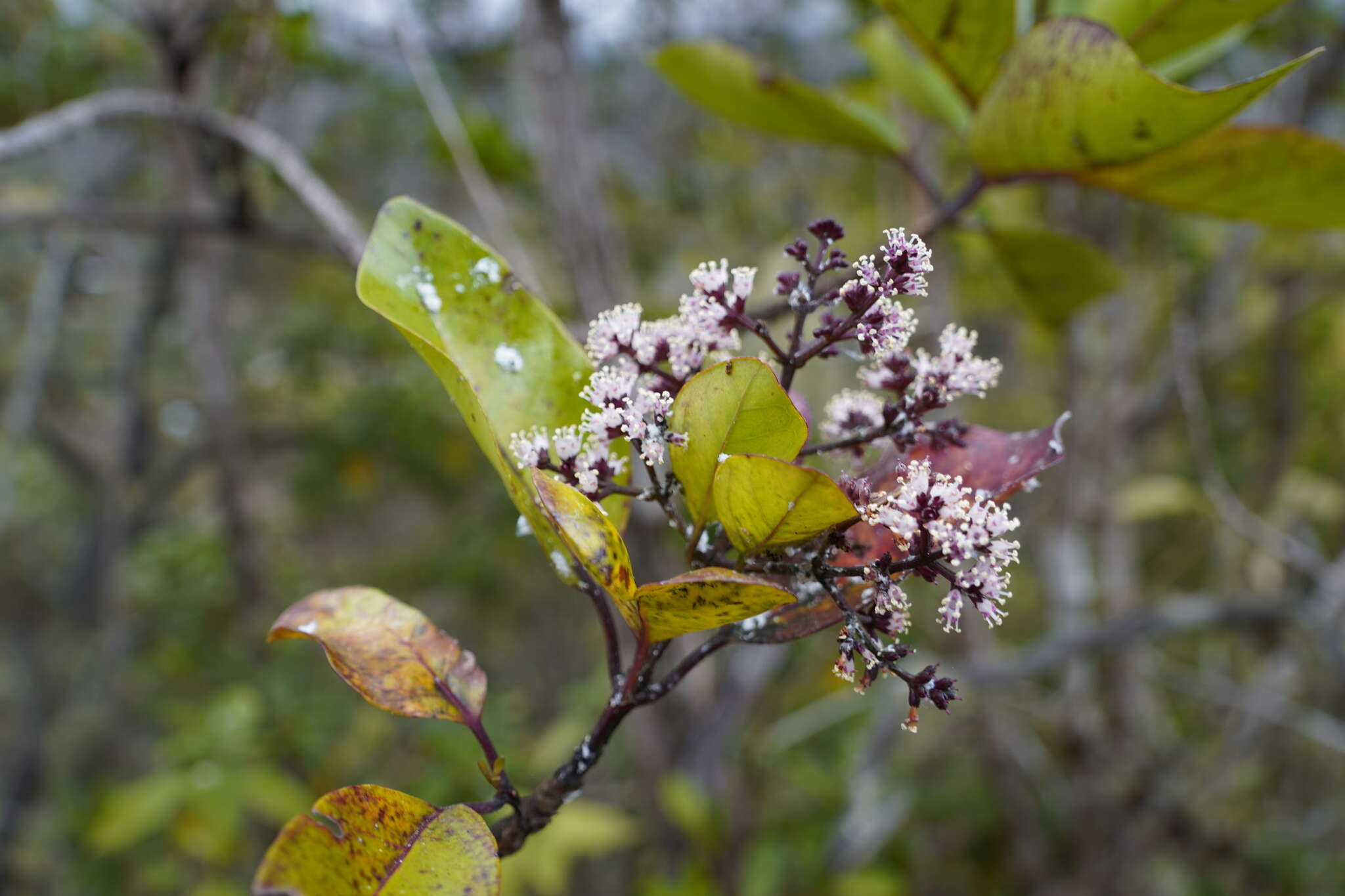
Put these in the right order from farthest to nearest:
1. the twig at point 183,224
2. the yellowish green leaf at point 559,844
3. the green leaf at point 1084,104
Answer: the yellowish green leaf at point 559,844, the twig at point 183,224, the green leaf at point 1084,104

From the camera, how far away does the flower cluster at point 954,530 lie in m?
0.45

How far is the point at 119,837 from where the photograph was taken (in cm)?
186

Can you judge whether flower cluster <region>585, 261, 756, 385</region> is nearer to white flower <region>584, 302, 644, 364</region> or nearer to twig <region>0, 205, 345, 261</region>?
white flower <region>584, 302, 644, 364</region>

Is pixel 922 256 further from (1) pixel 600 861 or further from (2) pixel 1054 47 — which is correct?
(1) pixel 600 861

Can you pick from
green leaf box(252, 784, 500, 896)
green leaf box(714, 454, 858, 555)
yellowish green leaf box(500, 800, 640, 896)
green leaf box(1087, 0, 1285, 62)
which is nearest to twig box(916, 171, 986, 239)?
green leaf box(1087, 0, 1285, 62)

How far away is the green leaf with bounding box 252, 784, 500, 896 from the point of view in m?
0.42

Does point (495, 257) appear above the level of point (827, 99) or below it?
below

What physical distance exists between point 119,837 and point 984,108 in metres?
2.19

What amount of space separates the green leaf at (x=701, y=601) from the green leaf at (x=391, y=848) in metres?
0.14

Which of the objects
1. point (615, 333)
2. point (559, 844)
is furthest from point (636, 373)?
point (559, 844)

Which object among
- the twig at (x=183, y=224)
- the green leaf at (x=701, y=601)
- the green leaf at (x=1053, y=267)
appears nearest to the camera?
the green leaf at (x=701, y=601)

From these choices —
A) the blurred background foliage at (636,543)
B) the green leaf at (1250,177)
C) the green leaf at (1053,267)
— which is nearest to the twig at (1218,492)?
the blurred background foliage at (636,543)

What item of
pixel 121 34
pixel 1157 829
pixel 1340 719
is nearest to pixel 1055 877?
pixel 1157 829

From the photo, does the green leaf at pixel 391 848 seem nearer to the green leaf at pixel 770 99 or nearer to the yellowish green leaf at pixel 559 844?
the green leaf at pixel 770 99
